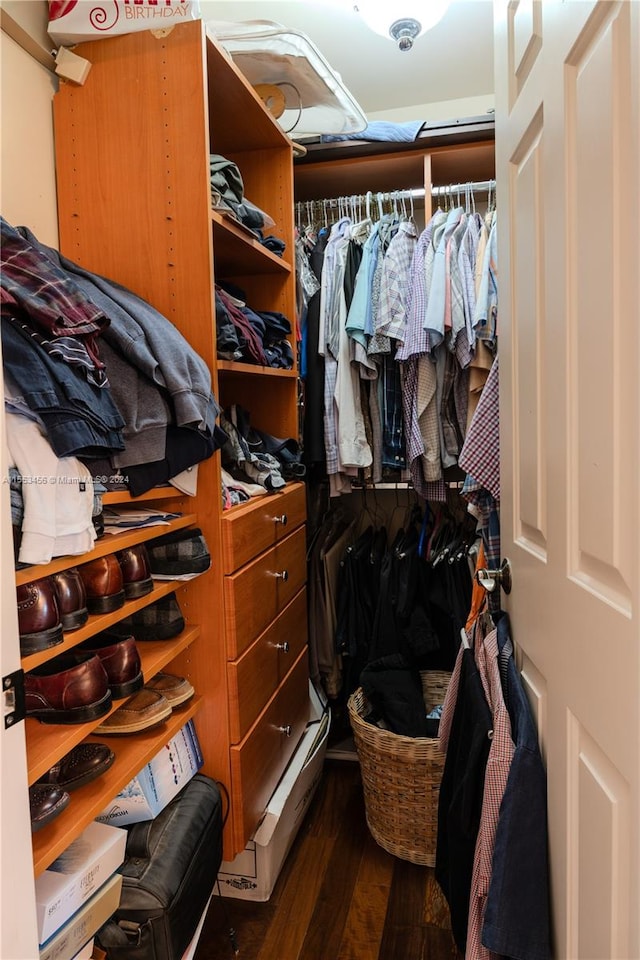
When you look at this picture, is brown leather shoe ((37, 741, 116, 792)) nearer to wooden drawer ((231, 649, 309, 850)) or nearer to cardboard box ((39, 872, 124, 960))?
cardboard box ((39, 872, 124, 960))

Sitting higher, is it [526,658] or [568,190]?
[568,190]

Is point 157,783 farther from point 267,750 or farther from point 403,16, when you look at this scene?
point 403,16

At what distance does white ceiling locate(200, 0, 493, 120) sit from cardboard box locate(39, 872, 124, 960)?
212 centimetres

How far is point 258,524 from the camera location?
1559 mm

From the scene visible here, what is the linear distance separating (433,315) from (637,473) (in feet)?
4.58

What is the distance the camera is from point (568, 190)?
29.3 inches

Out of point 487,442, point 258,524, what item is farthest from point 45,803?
point 487,442

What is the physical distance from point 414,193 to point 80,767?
2049mm

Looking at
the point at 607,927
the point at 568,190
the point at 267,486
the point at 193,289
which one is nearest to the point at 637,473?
the point at 568,190

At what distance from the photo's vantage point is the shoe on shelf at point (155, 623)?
4.33 ft

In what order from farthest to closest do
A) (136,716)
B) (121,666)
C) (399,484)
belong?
(399,484)
(136,716)
(121,666)

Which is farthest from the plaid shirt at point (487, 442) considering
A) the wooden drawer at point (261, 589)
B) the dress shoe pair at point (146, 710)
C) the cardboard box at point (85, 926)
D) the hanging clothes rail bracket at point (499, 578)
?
the cardboard box at point (85, 926)

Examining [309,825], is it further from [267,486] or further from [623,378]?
[623,378]

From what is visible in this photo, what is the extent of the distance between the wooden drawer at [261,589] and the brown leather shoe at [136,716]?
0.21 metres
